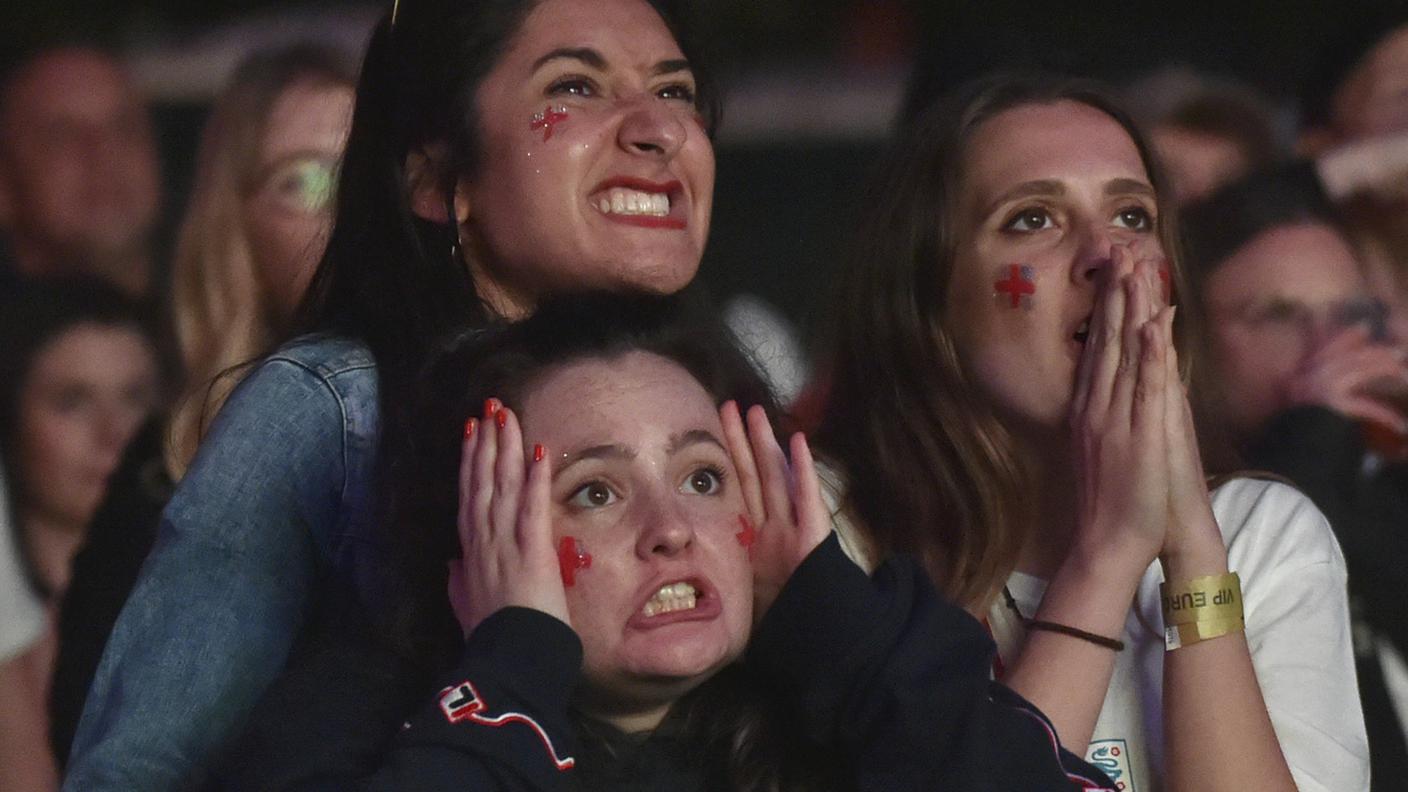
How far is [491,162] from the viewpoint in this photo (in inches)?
92.4

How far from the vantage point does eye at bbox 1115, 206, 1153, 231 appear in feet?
8.09

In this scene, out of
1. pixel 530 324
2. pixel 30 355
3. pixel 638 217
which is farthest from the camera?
pixel 30 355

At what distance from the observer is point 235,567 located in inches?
82.3

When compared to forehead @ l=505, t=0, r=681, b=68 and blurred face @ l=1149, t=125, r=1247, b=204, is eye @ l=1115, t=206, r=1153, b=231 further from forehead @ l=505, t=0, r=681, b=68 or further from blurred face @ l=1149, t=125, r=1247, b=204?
blurred face @ l=1149, t=125, r=1247, b=204

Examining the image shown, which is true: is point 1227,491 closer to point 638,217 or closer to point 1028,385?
point 1028,385

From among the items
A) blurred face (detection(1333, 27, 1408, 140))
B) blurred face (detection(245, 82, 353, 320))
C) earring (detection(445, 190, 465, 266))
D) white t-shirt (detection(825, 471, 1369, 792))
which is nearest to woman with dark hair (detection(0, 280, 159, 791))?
blurred face (detection(245, 82, 353, 320))

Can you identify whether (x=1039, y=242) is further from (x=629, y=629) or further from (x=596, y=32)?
(x=629, y=629)

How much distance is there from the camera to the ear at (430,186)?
7.83 ft

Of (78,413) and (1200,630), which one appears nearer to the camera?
(1200,630)

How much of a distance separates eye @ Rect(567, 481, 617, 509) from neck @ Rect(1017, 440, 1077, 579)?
0.66 metres

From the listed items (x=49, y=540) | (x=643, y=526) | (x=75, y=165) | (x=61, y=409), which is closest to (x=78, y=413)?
(x=61, y=409)

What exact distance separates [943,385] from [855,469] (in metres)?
0.15

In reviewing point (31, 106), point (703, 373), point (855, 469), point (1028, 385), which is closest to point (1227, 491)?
point (1028, 385)

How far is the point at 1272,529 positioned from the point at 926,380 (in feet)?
1.45
